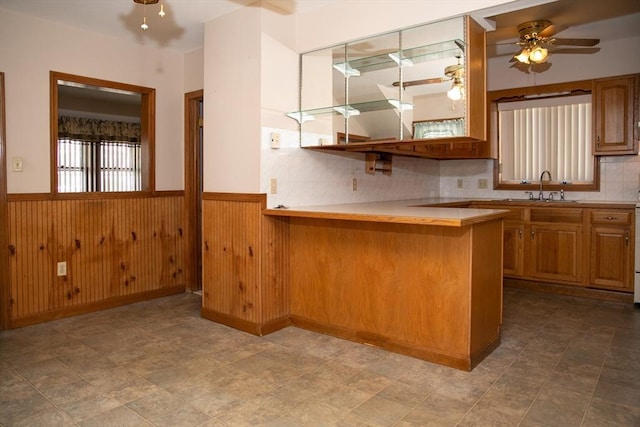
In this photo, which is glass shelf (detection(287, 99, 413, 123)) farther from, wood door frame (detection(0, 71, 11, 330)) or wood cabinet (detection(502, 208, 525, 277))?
wood cabinet (detection(502, 208, 525, 277))

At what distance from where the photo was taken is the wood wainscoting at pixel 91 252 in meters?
3.56

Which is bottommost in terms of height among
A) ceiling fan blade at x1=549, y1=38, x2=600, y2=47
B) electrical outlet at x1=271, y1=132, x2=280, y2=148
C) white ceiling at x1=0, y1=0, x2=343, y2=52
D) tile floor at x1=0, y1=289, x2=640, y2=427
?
tile floor at x1=0, y1=289, x2=640, y2=427

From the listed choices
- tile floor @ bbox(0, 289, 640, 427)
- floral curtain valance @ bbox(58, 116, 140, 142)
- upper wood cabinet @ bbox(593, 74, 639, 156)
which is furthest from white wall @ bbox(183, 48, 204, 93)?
floral curtain valance @ bbox(58, 116, 140, 142)

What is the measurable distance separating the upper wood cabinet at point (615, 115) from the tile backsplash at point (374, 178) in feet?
0.82

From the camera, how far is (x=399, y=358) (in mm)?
2883

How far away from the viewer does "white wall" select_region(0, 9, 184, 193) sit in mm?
3473

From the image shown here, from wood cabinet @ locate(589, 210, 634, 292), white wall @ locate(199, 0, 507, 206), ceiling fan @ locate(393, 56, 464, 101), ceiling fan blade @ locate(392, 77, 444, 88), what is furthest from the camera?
wood cabinet @ locate(589, 210, 634, 292)

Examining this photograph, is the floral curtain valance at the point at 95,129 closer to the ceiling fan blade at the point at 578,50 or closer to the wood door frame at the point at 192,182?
the wood door frame at the point at 192,182

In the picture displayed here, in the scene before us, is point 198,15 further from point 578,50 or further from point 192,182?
point 578,50

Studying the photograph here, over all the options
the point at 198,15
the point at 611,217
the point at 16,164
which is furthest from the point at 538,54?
the point at 16,164

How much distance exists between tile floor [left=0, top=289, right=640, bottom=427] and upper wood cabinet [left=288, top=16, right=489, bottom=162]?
58.0 inches

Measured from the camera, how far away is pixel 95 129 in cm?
787

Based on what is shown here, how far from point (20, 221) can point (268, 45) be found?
7.78ft

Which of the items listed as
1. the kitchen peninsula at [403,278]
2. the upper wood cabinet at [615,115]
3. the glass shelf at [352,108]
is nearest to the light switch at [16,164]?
the kitchen peninsula at [403,278]
